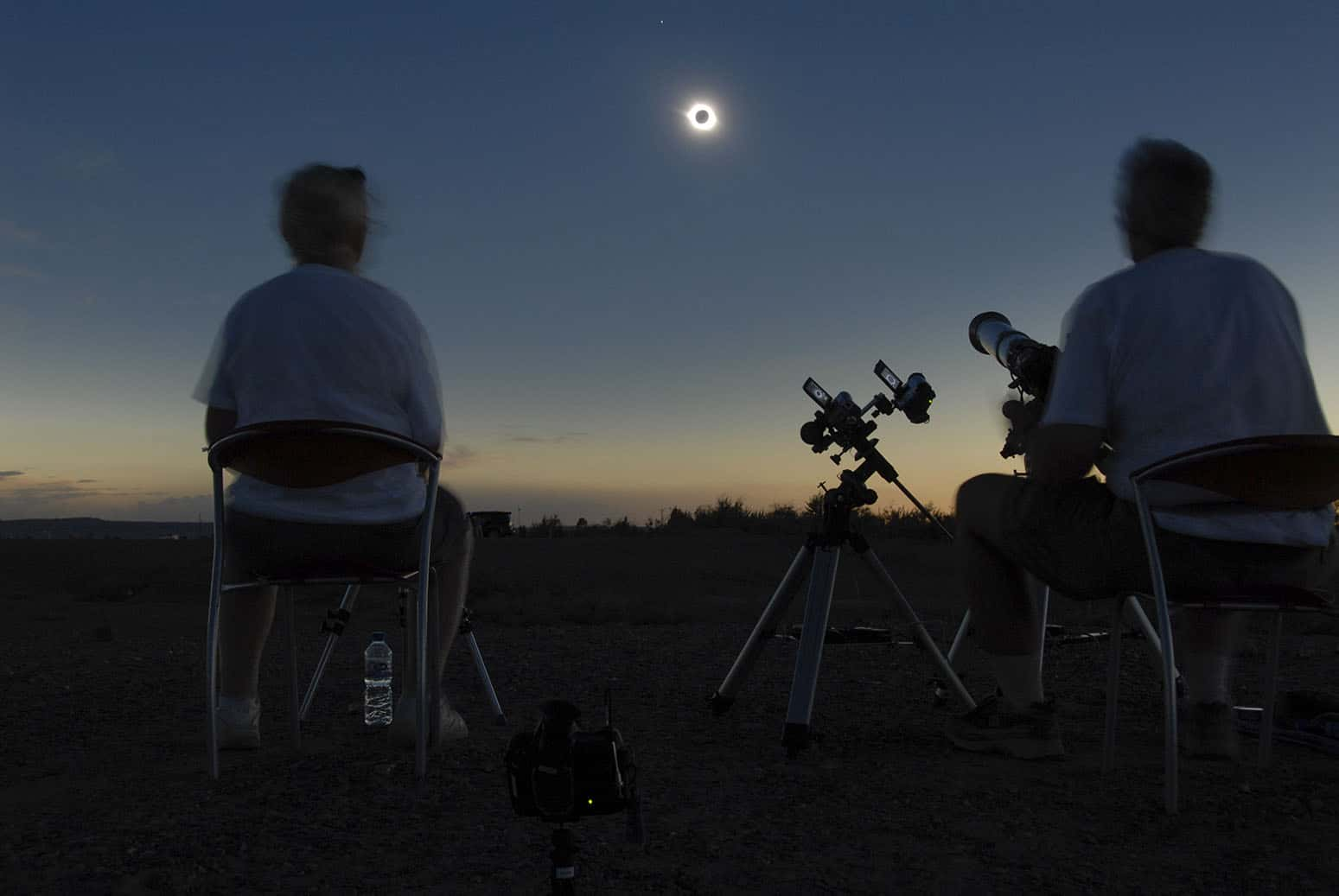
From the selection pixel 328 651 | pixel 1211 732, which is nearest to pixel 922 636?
pixel 1211 732

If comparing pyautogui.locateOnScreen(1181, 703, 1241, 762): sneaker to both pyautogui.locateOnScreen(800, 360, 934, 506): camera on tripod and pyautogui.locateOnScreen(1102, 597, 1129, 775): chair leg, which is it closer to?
pyautogui.locateOnScreen(1102, 597, 1129, 775): chair leg

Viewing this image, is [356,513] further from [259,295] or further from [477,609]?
[477,609]

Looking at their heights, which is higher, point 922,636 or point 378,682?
point 922,636

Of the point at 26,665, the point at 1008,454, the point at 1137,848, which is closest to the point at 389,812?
the point at 1137,848

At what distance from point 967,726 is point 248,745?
2.63 meters

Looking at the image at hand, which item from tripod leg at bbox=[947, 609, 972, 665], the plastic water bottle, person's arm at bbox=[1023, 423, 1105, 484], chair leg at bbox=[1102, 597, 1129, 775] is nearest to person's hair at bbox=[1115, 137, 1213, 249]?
person's arm at bbox=[1023, 423, 1105, 484]

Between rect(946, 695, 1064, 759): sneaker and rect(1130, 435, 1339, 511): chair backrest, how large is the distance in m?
1.08

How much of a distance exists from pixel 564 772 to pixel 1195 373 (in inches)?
91.9

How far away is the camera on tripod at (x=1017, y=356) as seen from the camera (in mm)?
3879

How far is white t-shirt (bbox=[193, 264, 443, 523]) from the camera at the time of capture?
11.3ft

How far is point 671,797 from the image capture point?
3.20 meters

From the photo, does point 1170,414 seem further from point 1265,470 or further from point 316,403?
point 316,403

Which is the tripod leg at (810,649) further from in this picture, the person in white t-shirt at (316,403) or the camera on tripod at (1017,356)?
Answer: the person in white t-shirt at (316,403)

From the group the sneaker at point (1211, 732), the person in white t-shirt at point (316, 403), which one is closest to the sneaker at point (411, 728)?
the person in white t-shirt at point (316, 403)
